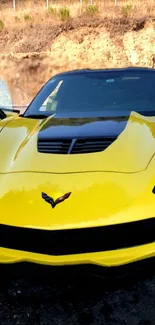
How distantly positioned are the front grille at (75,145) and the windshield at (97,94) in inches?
26.6

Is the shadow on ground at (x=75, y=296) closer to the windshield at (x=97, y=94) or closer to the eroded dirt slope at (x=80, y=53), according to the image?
the windshield at (x=97, y=94)

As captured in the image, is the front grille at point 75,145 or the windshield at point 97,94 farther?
the windshield at point 97,94

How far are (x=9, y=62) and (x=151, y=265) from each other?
17.6m

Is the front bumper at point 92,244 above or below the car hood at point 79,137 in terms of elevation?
below

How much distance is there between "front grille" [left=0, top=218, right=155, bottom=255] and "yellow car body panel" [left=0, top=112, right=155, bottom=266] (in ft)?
0.08

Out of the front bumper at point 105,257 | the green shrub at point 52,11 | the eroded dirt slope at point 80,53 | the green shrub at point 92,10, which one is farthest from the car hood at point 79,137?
the green shrub at point 52,11

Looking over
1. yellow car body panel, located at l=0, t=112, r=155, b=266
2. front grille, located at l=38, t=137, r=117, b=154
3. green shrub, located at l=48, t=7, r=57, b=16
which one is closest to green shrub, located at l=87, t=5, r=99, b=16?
green shrub, located at l=48, t=7, r=57, b=16

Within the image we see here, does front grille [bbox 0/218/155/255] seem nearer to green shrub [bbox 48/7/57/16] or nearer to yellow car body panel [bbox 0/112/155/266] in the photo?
yellow car body panel [bbox 0/112/155/266]

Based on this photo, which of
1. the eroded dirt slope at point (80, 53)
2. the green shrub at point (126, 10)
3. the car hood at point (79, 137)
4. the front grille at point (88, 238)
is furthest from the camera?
the green shrub at point (126, 10)

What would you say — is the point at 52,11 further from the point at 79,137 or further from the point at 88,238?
the point at 88,238

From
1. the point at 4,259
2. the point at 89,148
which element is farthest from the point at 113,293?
the point at 89,148

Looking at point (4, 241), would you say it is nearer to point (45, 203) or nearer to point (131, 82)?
point (45, 203)

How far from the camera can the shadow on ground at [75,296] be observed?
2031mm

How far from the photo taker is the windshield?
11.0 ft
